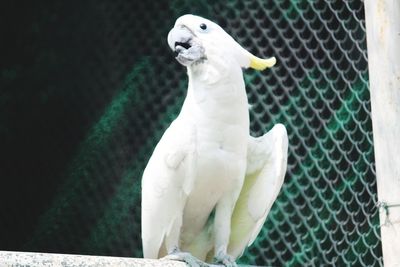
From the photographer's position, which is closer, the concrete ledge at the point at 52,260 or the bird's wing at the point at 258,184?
the concrete ledge at the point at 52,260

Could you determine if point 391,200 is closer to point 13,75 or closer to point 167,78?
point 167,78

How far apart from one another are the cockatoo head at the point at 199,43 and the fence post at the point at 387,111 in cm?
24

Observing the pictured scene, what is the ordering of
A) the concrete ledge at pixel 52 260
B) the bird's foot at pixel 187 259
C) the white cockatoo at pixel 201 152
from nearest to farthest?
the concrete ledge at pixel 52 260
the bird's foot at pixel 187 259
the white cockatoo at pixel 201 152

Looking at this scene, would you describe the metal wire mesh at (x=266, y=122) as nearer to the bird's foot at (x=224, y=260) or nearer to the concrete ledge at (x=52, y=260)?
the bird's foot at (x=224, y=260)

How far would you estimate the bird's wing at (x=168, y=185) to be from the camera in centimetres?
197

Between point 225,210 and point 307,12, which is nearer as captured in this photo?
point 225,210

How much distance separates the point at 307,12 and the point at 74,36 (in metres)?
0.71

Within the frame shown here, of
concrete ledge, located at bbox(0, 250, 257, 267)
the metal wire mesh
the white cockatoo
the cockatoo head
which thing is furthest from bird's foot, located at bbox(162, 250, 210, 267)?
the metal wire mesh

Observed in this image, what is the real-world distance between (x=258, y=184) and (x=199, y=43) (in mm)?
299

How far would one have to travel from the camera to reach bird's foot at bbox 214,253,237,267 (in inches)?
78.5

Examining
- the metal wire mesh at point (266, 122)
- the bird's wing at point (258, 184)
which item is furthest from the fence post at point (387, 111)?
the metal wire mesh at point (266, 122)

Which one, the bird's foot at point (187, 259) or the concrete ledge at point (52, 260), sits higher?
the concrete ledge at point (52, 260)

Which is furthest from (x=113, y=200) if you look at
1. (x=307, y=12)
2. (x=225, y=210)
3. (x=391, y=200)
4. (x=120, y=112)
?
(x=391, y=200)

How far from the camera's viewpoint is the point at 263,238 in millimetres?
2975
